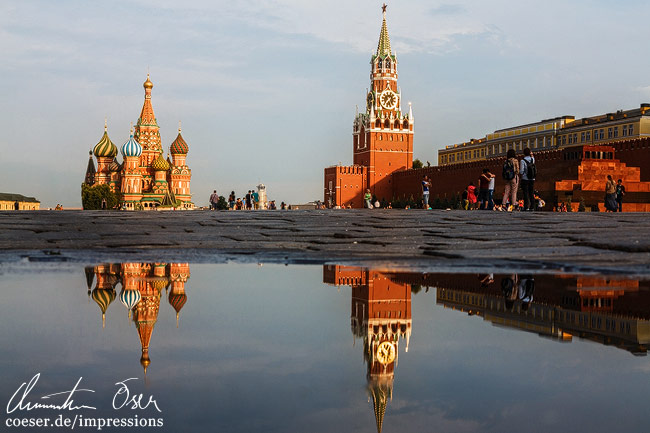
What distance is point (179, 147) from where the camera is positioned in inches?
3115

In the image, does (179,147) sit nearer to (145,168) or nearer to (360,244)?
(145,168)

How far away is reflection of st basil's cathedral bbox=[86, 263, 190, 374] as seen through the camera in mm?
2307

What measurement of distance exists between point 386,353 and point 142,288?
1.56 meters

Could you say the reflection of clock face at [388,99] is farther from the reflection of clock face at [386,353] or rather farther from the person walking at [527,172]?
the reflection of clock face at [386,353]

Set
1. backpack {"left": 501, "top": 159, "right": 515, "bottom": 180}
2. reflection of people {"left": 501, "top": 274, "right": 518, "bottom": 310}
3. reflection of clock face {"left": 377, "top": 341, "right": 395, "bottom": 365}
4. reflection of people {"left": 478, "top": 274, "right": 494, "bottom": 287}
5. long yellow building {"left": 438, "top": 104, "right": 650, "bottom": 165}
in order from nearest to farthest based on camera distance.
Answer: reflection of clock face {"left": 377, "top": 341, "right": 395, "bottom": 365}
reflection of people {"left": 501, "top": 274, "right": 518, "bottom": 310}
reflection of people {"left": 478, "top": 274, "right": 494, "bottom": 287}
backpack {"left": 501, "top": 159, "right": 515, "bottom": 180}
long yellow building {"left": 438, "top": 104, "right": 650, "bottom": 165}

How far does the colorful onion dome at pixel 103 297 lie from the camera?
263cm

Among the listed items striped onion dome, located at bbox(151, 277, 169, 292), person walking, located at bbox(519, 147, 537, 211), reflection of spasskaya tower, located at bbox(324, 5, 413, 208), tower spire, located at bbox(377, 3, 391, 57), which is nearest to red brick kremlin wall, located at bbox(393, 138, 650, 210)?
reflection of spasskaya tower, located at bbox(324, 5, 413, 208)

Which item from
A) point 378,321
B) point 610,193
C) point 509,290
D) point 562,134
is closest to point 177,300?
point 378,321

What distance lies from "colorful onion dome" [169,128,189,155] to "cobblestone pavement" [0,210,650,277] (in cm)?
7148

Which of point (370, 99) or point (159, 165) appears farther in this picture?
point (370, 99)

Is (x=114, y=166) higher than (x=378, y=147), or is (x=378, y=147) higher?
(x=378, y=147)

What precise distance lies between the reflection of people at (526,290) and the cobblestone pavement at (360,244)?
1.92ft

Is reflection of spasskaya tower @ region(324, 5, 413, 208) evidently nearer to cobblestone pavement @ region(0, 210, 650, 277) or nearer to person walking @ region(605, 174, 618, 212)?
person walking @ region(605, 174, 618, 212)

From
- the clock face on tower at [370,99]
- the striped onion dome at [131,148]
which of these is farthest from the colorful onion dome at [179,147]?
the clock face on tower at [370,99]
